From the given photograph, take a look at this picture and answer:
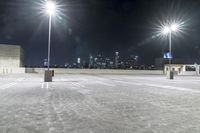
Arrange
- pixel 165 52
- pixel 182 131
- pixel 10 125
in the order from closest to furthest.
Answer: pixel 182 131, pixel 10 125, pixel 165 52

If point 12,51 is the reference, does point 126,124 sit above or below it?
below

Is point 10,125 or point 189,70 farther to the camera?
point 189,70

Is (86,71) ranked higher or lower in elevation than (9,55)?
lower

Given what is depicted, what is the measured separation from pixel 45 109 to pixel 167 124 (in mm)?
4976

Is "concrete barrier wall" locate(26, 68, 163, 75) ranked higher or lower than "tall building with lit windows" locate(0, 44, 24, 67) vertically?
lower

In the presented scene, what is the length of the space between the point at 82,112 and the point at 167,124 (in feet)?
11.0

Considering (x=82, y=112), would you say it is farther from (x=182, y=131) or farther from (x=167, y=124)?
(x=182, y=131)

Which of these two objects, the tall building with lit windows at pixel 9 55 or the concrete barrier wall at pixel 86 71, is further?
the tall building with lit windows at pixel 9 55

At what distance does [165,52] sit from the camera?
3782 inches

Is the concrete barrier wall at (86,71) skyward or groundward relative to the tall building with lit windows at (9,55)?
groundward

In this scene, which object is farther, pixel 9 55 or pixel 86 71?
pixel 86 71

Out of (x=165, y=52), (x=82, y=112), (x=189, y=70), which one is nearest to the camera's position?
(x=82, y=112)

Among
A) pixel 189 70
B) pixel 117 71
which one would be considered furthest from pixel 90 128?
pixel 189 70

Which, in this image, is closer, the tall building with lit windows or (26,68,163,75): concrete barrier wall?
(26,68,163,75): concrete barrier wall
